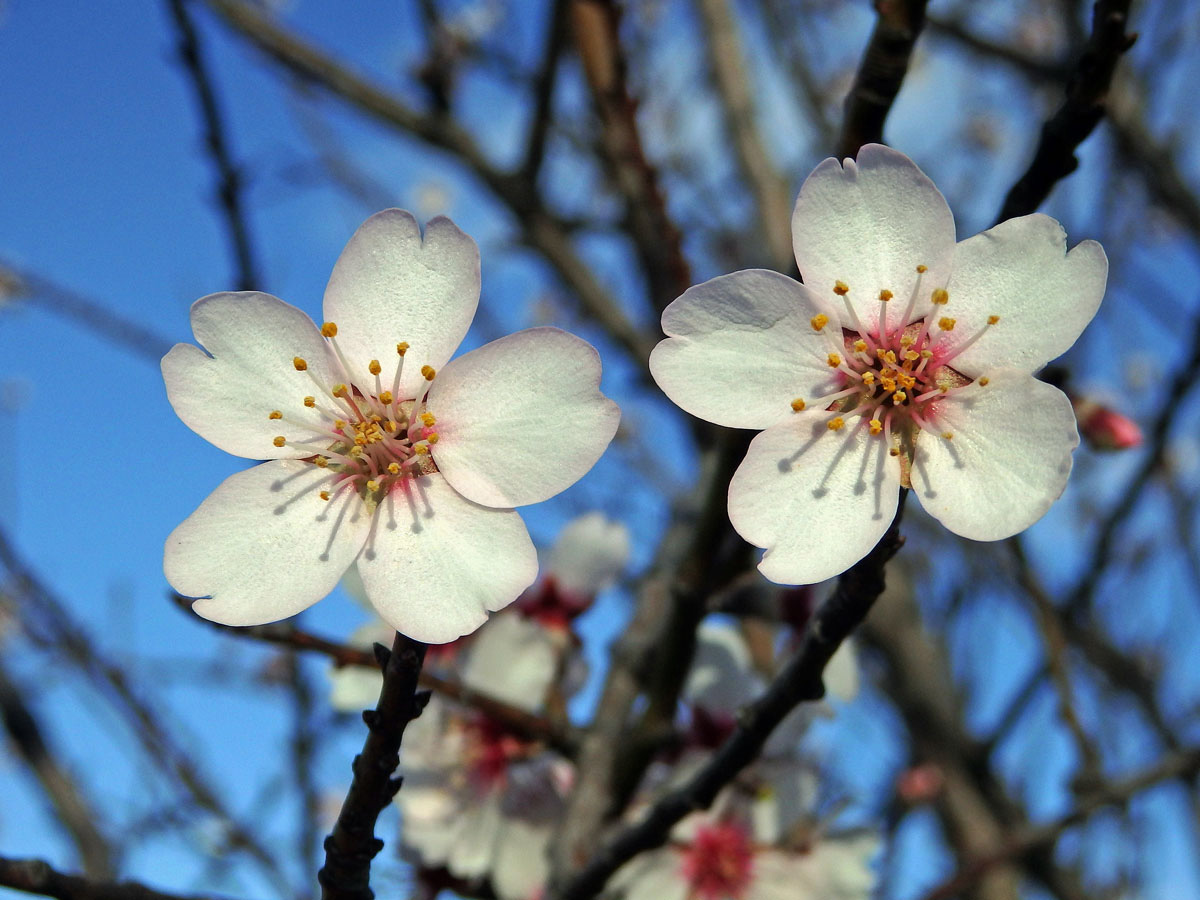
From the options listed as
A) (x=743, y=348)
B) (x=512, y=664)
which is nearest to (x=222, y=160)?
(x=512, y=664)

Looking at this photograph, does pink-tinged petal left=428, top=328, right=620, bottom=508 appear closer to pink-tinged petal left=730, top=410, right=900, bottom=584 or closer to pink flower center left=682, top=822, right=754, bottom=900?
pink-tinged petal left=730, top=410, right=900, bottom=584

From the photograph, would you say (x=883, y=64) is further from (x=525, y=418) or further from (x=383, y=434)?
(x=383, y=434)

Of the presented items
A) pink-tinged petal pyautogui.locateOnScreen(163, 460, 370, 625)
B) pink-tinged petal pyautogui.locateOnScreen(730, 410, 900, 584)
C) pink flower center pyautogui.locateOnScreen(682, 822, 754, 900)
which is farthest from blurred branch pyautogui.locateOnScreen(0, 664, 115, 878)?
pink-tinged petal pyautogui.locateOnScreen(730, 410, 900, 584)

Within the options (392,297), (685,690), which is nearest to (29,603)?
(685,690)

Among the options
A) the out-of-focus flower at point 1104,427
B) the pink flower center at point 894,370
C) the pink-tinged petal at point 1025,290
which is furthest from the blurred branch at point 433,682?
the out-of-focus flower at point 1104,427

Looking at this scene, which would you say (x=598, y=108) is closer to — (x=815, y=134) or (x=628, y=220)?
(x=628, y=220)

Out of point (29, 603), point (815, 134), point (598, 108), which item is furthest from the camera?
point (815, 134)

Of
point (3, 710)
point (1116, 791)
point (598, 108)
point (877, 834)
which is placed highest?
point (598, 108)

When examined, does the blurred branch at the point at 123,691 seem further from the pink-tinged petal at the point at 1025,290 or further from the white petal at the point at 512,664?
the pink-tinged petal at the point at 1025,290
